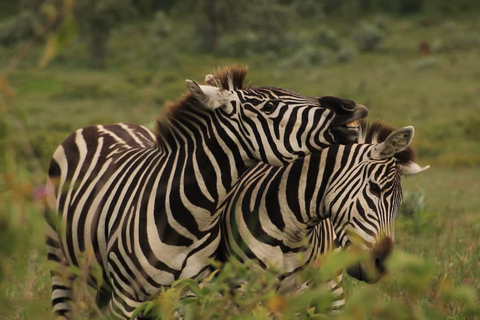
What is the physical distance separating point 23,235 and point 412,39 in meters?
39.0

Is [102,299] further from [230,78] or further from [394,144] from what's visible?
[394,144]

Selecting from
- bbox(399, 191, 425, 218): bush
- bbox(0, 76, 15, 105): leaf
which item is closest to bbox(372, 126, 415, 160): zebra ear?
bbox(0, 76, 15, 105): leaf

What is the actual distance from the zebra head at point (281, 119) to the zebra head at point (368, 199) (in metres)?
0.30

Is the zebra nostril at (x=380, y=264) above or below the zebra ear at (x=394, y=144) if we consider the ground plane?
below

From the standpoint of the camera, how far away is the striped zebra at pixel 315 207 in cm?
370

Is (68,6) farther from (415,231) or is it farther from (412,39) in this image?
(412,39)

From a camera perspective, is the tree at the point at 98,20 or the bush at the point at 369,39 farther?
the bush at the point at 369,39

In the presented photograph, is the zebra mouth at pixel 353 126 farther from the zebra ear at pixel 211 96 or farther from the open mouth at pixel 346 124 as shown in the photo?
the zebra ear at pixel 211 96

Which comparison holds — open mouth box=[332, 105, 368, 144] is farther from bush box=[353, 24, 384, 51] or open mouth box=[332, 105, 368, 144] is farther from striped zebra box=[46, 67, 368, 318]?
bush box=[353, 24, 384, 51]

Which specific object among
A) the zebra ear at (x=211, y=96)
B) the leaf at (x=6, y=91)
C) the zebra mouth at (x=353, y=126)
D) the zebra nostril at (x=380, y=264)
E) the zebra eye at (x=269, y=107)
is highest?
the leaf at (x=6, y=91)

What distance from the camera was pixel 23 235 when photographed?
1569mm

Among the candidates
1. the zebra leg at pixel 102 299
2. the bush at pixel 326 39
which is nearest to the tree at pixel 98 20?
the bush at pixel 326 39

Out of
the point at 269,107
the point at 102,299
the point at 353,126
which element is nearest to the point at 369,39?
the point at 102,299

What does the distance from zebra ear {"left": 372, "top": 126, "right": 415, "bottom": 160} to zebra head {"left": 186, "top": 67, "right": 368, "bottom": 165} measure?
31cm
